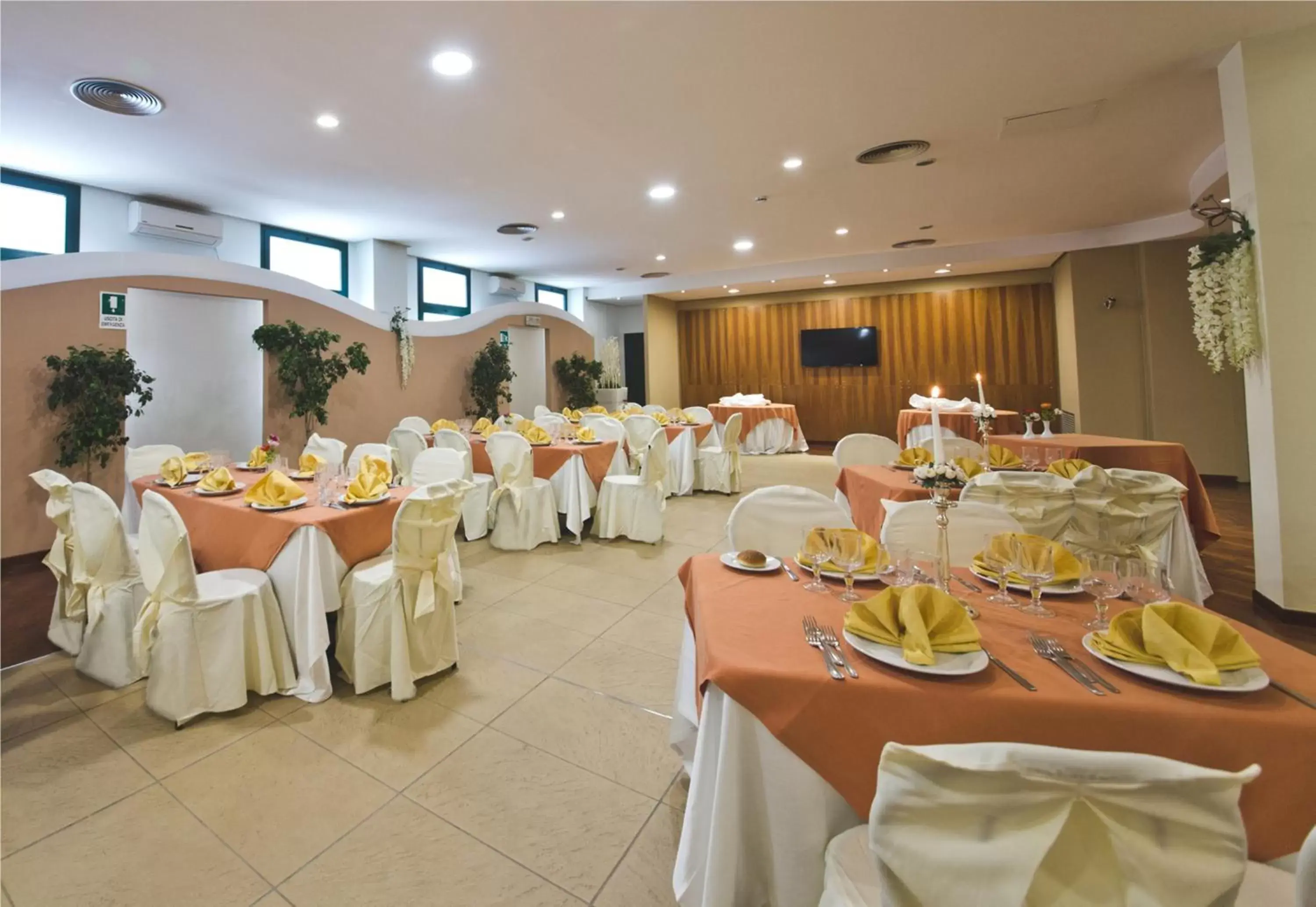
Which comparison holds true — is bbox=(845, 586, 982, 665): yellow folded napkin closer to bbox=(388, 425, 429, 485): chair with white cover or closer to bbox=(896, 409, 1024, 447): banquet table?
bbox=(388, 425, 429, 485): chair with white cover

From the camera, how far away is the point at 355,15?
2.73 meters

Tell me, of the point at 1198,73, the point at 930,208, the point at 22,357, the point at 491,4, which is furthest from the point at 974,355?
the point at 22,357

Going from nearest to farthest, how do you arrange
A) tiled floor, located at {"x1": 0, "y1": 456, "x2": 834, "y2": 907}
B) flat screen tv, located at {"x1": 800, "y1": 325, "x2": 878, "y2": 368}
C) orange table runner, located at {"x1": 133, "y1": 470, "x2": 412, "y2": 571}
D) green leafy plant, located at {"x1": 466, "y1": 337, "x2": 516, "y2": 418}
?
tiled floor, located at {"x1": 0, "y1": 456, "x2": 834, "y2": 907} → orange table runner, located at {"x1": 133, "y1": 470, "x2": 412, "y2": 571} → green leafy plant, located at {"x1": 466, "y1": 337, "x2": 516, "y2": 418} → flat screen tv, located at {"x1": 800, "y1": 325, "x2": 878, "y2": 368}

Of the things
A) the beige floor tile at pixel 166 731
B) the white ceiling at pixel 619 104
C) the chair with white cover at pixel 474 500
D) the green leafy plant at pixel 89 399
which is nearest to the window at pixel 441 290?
the white ceiling at pixel 619 104

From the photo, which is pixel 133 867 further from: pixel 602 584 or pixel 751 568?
pixel 602 584

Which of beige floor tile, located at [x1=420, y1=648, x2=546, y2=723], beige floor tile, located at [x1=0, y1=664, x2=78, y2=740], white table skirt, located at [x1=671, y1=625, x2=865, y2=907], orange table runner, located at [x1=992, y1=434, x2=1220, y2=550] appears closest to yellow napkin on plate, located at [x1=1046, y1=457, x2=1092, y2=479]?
orange table runner, located at [x1=992, y1=434, x2=1220, y2=550]

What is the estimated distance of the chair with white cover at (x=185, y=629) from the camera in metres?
2.04

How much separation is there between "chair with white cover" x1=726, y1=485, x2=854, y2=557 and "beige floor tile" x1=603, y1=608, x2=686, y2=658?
0.84m

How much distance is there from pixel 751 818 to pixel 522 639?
6.31 feet

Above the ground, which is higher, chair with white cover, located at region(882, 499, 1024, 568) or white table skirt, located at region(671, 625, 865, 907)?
chair with white cover, located at region(882, 499, 1024, 568)

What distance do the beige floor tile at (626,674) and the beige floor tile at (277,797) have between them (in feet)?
2.87

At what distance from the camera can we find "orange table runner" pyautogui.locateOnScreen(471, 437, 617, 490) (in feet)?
14.9

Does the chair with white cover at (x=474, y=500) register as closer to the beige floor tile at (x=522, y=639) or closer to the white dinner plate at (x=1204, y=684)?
the beige floor tile at (x=522, y=639)

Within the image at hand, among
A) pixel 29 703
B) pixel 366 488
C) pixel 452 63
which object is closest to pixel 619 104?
pixel 452 63
